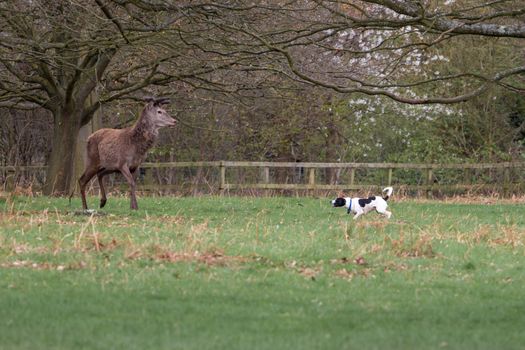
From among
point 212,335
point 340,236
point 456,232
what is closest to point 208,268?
point 212,335

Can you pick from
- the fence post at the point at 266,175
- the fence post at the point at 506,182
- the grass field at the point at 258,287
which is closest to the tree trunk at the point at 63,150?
the fence post at the point at 266,175

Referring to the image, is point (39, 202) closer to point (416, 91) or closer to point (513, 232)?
point (513, 232)

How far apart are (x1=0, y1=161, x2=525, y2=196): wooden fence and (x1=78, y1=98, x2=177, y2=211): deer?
7008 millimetres

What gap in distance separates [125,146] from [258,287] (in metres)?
11.0

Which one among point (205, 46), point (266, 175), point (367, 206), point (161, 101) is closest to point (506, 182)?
point (266, 175)

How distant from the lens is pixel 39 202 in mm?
20828

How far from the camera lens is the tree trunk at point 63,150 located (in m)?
25.7

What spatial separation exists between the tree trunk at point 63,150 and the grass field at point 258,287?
10401 millimetres

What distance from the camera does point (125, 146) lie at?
65.4ft

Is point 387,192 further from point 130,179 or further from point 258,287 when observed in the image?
point 258,287

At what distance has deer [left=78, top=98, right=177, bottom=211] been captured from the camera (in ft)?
65.1

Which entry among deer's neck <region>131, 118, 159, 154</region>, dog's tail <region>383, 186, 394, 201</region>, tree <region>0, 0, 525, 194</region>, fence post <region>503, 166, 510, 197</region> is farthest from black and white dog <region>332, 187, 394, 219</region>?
fence post <region>503, 166, 510, 197</region>

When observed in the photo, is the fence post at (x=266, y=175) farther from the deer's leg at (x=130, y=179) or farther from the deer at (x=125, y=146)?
the deer's leg at (x=130, y=179)

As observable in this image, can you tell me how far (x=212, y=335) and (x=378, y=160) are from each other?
30.6 m
